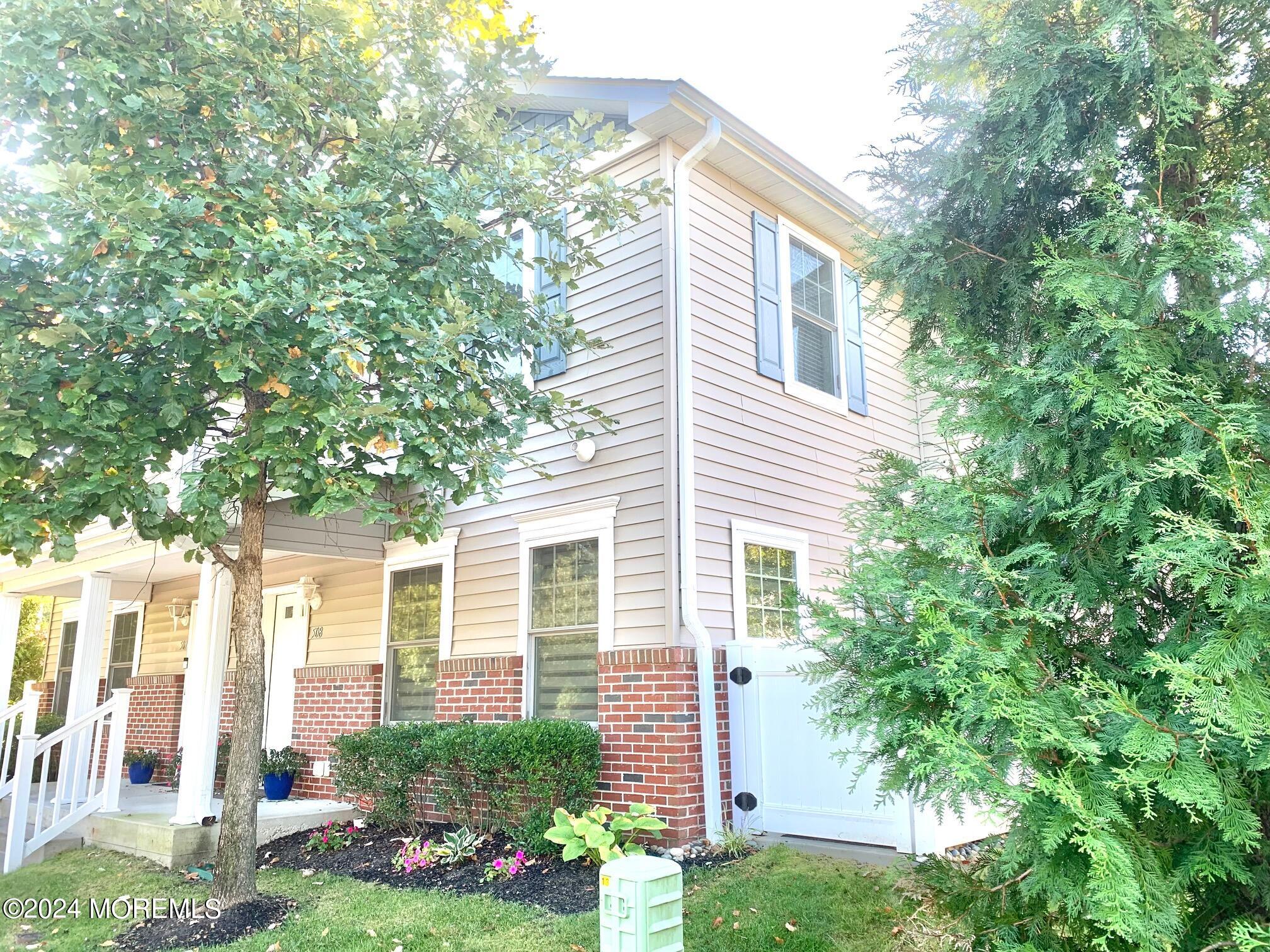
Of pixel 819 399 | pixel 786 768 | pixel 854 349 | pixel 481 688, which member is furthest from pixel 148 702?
pixel 854 349

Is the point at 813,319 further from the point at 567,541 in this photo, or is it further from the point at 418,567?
the point at 418,567

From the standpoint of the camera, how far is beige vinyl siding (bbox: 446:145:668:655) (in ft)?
21.5

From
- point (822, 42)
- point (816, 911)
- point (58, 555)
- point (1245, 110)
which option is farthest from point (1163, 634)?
point (822, 42)

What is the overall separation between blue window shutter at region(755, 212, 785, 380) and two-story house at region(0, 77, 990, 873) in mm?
28

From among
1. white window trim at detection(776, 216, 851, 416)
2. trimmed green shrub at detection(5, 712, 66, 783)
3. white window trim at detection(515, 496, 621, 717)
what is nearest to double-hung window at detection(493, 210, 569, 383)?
white window trim at detection(515, 496, 621, 717)

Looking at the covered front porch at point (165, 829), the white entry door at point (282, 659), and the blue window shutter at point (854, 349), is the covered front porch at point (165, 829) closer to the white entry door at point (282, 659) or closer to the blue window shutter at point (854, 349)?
the white entry door at point (282, 659)

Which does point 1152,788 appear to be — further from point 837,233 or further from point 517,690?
point 837,233

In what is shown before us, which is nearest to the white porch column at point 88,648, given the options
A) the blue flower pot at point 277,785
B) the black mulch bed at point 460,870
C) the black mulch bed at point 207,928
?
the blue flower pot at point 277,785

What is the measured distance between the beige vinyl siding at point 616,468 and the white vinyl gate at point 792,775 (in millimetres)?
801

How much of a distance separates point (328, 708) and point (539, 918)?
511 centimetres

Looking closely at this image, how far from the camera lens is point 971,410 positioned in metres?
2.80

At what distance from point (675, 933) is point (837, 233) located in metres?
7.25

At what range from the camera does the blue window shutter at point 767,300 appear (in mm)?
7672

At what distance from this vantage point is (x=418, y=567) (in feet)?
28.2
